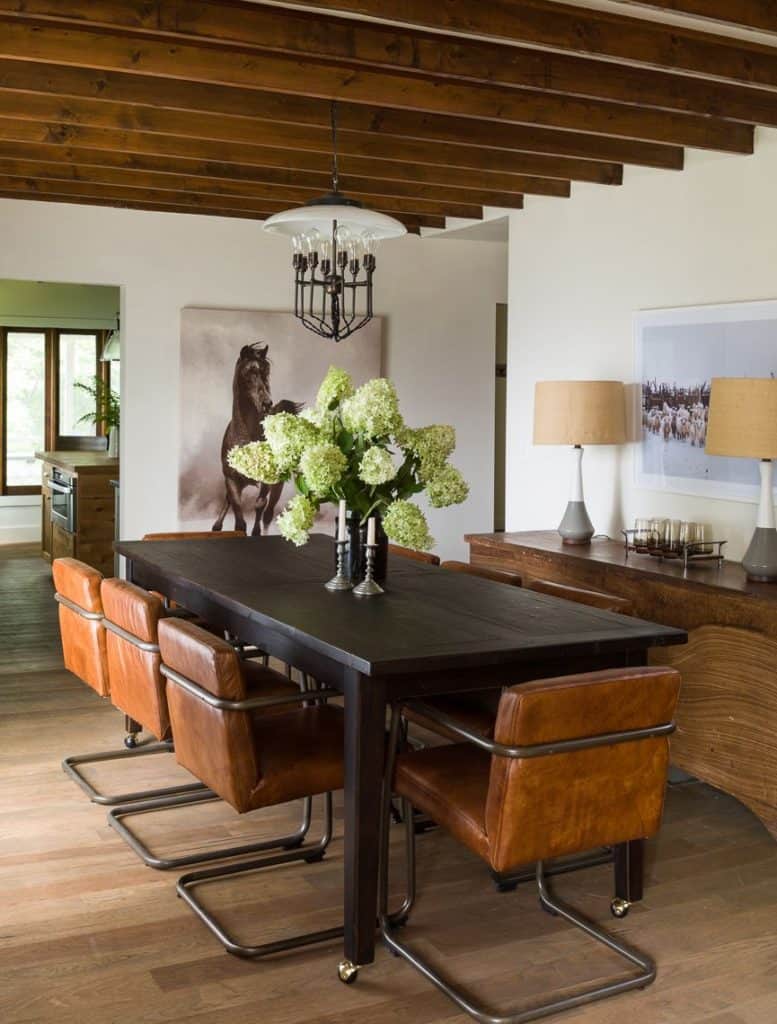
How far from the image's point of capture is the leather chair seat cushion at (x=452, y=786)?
9.47ft

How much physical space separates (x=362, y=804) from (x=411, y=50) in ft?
8.16

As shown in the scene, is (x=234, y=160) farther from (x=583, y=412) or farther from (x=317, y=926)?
(x=317, y=926)

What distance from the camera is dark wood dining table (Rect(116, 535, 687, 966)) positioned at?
9.69 ft

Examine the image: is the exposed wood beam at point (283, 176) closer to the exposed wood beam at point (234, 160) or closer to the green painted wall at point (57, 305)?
the exposed wood beam at point (234, 160)

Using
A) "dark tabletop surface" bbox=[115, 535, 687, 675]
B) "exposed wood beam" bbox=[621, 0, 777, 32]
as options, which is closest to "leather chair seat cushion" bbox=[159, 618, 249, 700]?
"dark tabletop surface" bbox=[115, 535, 687, 675]

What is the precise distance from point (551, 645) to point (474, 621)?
0.36 meters

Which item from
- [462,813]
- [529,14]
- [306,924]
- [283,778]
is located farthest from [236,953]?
[529,14]

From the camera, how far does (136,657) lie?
3.75m

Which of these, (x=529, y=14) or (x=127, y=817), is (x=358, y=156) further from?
(x=127, y=817)

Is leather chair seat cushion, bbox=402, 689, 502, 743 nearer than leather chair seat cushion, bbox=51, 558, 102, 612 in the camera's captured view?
Yes

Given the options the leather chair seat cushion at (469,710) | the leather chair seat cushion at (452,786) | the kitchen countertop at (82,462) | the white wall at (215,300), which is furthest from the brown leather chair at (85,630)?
the kitchen countertop at (82,462)

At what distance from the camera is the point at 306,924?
3.32 meters

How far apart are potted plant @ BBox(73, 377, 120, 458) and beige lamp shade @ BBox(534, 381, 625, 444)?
205 inches

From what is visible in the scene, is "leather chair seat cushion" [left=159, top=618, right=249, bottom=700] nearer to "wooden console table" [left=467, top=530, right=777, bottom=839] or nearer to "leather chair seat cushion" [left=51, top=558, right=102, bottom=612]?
"leather chair seat cushion" [left=51, top=558, right=102, bottom=612]
